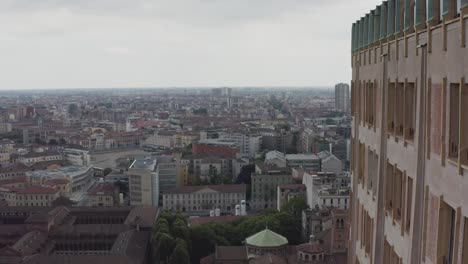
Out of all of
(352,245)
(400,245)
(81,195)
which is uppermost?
(400,245)

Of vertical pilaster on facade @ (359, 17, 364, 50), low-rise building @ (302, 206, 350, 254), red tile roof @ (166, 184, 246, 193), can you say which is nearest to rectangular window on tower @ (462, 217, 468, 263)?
vertical pilaster on facade @ (359, 17, 364, 50)

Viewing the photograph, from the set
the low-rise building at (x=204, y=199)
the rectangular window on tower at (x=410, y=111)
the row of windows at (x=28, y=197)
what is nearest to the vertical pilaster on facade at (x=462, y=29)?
the rectangular window on tower at (x=410, y=111)

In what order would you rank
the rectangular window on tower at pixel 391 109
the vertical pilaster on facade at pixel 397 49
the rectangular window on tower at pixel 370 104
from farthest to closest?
the rectangular window on tower at pixel 370 104, the rectangular window on tower at pixel 391 109, the vertical pilaster on facade at pixel 397 49

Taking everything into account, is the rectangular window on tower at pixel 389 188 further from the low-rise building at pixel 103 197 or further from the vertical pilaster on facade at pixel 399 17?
the low-rise building at pixel 103 197

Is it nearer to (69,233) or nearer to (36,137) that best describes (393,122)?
(69,233)

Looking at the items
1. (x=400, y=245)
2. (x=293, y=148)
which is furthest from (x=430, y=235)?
(x=293, y=148)

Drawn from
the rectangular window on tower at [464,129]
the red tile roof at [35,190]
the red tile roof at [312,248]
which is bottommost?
the red tile roof at [35,190]

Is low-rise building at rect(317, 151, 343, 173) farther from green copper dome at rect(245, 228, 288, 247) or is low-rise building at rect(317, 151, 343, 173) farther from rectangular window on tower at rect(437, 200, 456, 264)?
rectangular window on tower at rect(437, 200, 456, 264)

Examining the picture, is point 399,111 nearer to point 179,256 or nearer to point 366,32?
point 366,32
